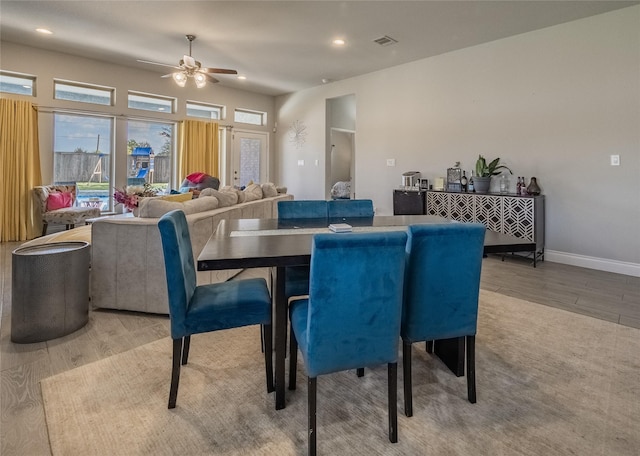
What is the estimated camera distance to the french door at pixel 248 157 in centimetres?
824

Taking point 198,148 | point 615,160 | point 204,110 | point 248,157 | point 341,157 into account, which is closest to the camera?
point 615,160

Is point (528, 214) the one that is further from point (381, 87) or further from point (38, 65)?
point (38, 65)

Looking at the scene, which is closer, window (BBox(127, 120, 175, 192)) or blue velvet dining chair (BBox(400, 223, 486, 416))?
blue velvet dining chair (BBox(400, 223, 486, 416))

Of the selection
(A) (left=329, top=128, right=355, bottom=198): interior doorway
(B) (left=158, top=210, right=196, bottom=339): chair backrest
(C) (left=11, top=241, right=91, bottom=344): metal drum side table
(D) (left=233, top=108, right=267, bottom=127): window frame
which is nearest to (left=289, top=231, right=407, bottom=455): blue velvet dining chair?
(B) (left=158, top=210, right=196, bottom=339): chair backrest

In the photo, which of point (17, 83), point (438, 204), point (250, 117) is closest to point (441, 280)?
point (438, 204)

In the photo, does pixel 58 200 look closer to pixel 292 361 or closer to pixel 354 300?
pixel 292 361

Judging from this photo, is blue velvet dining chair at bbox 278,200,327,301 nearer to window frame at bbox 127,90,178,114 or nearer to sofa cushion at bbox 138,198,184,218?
sofa cushion at bbox 138,198,184,218

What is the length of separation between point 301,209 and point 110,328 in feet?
5.23

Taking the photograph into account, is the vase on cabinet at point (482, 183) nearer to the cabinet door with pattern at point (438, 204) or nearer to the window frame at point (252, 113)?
the cabinet door with pattern at point (438, 204)

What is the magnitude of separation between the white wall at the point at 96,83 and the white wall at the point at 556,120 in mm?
4065

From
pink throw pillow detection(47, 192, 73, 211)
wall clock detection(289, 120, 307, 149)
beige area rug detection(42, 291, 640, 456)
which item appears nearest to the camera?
beige area rug detection(42, 291, 640, 456)

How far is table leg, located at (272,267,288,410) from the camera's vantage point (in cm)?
163

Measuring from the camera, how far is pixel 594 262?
421cm

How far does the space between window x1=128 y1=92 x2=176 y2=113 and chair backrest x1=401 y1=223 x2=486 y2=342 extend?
6.85 meters
